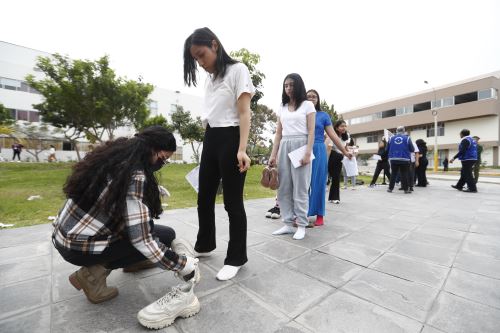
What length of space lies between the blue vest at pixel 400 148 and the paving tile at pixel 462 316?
5890mm

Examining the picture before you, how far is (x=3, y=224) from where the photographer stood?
334 centimetres

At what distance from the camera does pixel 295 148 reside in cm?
284

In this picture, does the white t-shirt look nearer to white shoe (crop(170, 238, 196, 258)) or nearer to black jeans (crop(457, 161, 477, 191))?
white shoe (crop(170, 238, 196, 258))

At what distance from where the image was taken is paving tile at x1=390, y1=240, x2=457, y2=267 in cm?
219

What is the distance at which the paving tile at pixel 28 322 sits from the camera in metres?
1.26

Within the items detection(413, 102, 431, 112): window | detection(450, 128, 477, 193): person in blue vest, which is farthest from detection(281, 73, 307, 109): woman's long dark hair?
detection(413, 102, 431, 112): window

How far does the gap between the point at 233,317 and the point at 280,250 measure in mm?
1081

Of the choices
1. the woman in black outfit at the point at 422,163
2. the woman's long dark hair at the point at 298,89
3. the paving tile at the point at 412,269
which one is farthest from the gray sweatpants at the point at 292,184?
the woman in black outfit at the point at 422,163

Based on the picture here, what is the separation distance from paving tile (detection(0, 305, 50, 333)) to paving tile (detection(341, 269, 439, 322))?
68.4 inches

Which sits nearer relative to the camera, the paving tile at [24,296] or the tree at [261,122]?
the paving tile at [24,296]

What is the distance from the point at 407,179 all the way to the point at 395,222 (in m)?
4.02

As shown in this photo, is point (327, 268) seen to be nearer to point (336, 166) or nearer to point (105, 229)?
point (105, 229)

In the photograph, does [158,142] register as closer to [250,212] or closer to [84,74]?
[250,212]

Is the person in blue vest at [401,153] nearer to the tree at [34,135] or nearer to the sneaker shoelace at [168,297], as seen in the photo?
the sneaker shoelace at [168,297]
